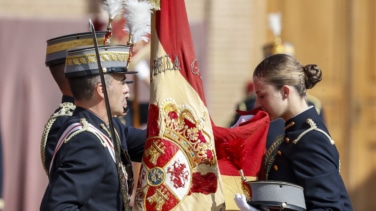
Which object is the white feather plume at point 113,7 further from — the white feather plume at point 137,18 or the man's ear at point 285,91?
the man's ear at point 285,91

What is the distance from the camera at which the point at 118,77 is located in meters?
5.16

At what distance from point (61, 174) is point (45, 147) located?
907 mm

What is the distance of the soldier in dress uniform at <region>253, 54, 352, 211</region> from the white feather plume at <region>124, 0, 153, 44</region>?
57cm

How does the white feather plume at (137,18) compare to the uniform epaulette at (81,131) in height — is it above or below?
above

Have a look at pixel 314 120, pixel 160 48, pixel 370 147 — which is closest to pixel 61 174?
pixel 160 48

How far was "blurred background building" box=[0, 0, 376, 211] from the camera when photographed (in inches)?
404

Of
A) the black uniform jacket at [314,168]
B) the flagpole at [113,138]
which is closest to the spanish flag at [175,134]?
the flagpole at [113,138]

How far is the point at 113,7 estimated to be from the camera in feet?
17.2

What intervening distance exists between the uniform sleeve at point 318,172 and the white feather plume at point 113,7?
996mm

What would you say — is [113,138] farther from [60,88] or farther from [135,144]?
[60,88]

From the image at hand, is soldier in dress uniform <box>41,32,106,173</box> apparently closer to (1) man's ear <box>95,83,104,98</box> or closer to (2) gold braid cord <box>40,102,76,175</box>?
(2) gold braid cord <box>40,102,76,175</box>

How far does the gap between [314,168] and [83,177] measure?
1000 mm

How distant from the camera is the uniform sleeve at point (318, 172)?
5.09 m

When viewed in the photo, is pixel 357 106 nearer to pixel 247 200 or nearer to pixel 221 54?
pixel 221 54
